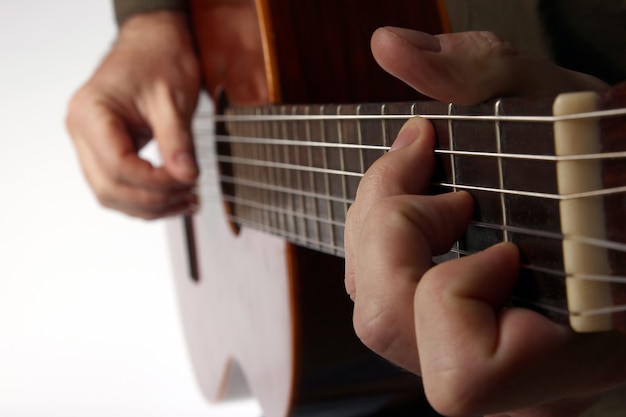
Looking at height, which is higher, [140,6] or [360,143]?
[140,6]

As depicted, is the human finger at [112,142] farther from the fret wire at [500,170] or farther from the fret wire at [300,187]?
the fret wire at [500,170]

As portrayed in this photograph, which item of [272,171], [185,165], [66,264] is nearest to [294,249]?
[272,171]

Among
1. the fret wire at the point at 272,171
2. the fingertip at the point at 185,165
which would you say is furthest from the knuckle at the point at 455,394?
the fingertip at the point at 185,165

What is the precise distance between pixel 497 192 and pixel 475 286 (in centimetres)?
4

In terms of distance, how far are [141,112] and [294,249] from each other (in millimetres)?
250

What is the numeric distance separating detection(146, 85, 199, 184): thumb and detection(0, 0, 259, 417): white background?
76cm

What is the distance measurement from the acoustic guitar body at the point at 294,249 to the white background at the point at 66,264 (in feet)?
2.36

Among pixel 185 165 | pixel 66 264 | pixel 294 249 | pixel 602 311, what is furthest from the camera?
pixel 66 264

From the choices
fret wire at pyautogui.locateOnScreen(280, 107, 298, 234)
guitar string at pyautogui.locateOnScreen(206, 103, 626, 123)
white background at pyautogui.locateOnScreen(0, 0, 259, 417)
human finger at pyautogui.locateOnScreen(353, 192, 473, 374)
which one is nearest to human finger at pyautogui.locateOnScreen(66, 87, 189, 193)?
guitar string at pyautogui.locateOnScreen(206, 103, 626, 123)

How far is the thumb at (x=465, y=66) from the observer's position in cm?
35

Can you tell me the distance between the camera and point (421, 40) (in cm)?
35

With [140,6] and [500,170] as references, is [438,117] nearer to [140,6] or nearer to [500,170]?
[500,170]

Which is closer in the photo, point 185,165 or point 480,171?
point 480,171

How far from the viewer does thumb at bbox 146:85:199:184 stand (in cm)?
79
